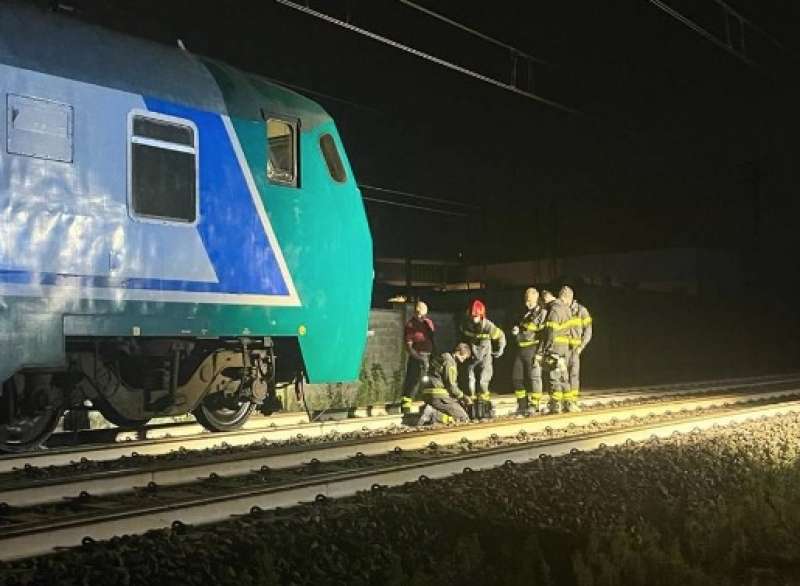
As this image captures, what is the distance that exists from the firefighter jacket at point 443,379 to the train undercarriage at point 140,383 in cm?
255

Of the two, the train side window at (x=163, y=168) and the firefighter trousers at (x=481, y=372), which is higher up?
the train side window at (x=163, y=168)

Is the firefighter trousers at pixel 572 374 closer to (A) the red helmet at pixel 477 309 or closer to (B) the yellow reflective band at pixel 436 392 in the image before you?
(A) the red helmet at pixel 477 309

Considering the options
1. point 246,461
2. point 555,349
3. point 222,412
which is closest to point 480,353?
point 555,349

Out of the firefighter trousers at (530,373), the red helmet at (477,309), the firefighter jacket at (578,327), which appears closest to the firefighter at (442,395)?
the red helmet at (477,309)

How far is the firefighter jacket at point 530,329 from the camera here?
13016 mm

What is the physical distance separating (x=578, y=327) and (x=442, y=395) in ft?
8.81

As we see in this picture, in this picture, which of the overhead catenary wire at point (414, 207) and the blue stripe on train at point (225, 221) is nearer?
the blue stripe on train at point (225, 221)

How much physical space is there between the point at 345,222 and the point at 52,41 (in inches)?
148

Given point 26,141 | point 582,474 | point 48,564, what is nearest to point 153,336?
Answer: point 26,141

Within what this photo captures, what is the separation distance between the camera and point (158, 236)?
8211 mm

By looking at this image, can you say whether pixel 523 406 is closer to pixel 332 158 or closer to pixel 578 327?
pixel 578 327

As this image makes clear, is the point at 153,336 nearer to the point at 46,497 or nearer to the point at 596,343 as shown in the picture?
the point at 46,497

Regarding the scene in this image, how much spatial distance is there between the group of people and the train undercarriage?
2.75 meters

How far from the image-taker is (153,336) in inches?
323
